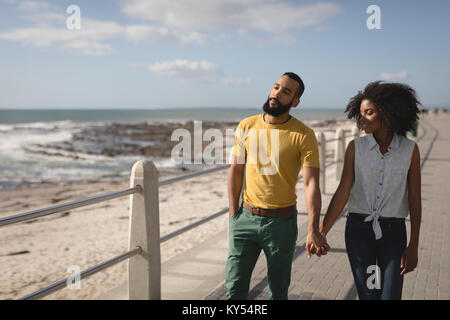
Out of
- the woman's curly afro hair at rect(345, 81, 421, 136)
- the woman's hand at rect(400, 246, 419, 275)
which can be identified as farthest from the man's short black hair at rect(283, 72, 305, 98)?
the woman's hand at rect(400, 246, 419, 275)

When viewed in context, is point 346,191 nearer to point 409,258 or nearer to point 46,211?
point 409,258

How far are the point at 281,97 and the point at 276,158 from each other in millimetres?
377

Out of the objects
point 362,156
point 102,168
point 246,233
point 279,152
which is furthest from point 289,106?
point 102,168

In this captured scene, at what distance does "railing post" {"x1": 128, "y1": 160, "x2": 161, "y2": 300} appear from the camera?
3.77m

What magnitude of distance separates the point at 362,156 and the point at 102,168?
20.0 meters

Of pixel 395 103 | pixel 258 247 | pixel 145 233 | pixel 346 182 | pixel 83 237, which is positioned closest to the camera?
pixel 395 103

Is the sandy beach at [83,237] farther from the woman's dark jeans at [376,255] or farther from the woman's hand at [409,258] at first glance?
the woman's hand at [409,258]

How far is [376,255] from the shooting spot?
2408 mm

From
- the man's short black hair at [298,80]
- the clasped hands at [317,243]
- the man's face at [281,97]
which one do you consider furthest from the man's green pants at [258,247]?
the man's short black hair at [298,80]

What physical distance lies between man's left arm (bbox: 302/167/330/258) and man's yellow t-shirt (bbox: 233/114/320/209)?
7 centimetres

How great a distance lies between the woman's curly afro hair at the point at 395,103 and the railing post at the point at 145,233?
2.08 meters

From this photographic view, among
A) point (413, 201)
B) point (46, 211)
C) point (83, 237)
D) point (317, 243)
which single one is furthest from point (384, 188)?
point (83, 237)

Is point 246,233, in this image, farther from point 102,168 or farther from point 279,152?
point 102,168
